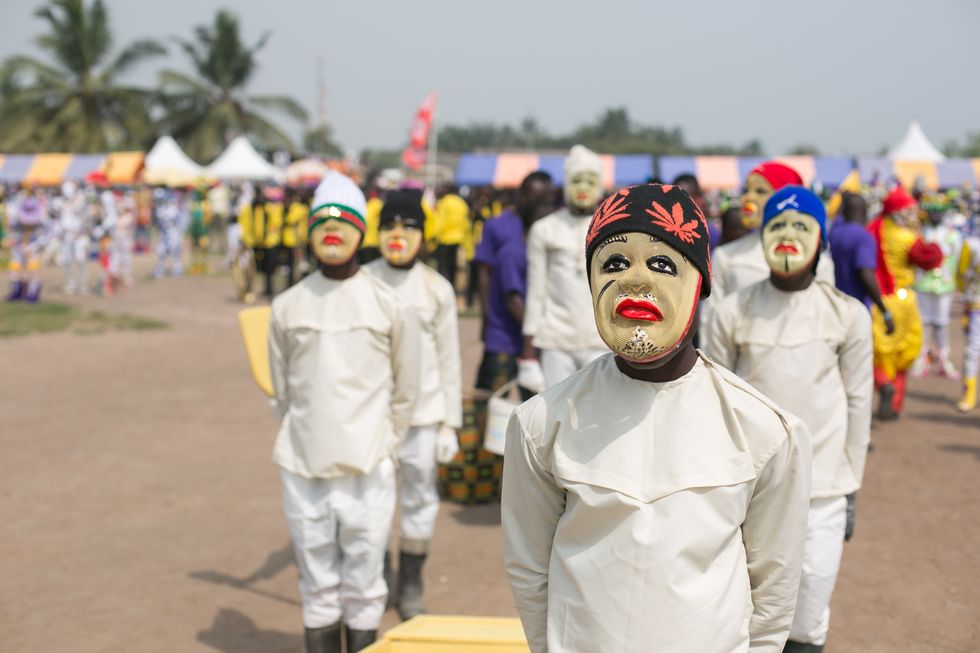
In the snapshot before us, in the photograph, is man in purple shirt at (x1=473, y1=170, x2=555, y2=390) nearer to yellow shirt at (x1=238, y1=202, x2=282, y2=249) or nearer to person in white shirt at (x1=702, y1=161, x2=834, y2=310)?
person in white shirt at (x1=702, y1=161, x2=834, y2=310)

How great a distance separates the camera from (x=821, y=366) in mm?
3877

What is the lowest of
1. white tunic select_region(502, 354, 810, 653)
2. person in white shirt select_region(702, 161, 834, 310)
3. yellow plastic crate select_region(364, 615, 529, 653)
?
yellow plastic crate select_region(364, 615, 529, 653)

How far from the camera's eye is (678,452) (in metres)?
2.24

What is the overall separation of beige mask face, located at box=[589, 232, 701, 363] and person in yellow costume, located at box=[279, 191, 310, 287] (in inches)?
590

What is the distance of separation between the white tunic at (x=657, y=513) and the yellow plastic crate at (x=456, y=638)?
52.2 inches

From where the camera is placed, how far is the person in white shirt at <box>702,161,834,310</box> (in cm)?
510

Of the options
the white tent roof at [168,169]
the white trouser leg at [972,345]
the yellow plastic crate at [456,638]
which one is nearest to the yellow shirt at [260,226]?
the white trouser leg at [972,345]

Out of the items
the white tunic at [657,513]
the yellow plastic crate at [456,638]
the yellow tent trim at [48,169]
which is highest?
the yellow tent trim at [48,169]

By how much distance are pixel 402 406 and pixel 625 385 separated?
6.70 feet

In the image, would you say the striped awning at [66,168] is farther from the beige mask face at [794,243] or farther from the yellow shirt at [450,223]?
the beige mask face at [794,243]

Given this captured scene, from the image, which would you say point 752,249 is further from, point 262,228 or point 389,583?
point 262,228

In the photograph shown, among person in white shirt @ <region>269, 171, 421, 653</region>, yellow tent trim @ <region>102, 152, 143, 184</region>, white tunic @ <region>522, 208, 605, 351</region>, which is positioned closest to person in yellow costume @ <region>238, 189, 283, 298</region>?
Result: white tunic @ <region>522, 208, 605, 351</region>

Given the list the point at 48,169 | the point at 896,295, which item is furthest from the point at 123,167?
the point at 896,295

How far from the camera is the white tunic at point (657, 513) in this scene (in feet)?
7.31
